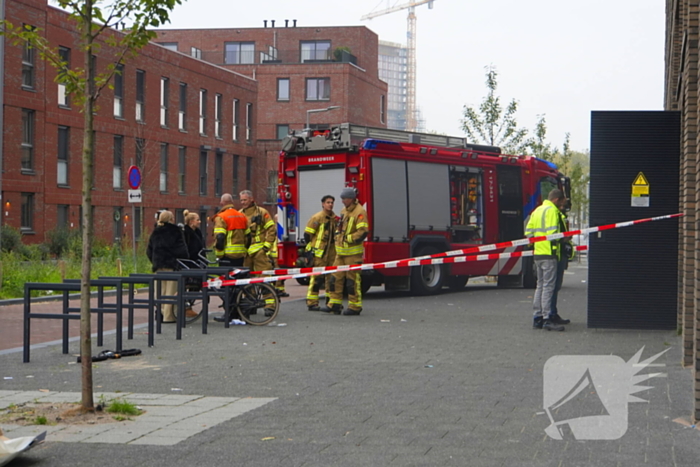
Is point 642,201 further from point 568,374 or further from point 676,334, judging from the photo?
point 568,374

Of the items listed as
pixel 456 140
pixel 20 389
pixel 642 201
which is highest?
pixel 456 140

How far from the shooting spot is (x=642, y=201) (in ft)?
40.9

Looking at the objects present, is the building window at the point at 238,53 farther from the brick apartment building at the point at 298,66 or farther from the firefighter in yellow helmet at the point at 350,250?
the firefighter in yellow helmet at the point at 350,250

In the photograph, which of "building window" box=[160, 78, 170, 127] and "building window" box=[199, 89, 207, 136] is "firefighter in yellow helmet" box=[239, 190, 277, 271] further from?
"building window" box=[199, 89, 207, 136]

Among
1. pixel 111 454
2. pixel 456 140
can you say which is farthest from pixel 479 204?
pixel 111 454

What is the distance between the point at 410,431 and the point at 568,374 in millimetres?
3071

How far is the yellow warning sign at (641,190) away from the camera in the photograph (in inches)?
490

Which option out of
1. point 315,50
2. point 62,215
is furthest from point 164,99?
point 315,50

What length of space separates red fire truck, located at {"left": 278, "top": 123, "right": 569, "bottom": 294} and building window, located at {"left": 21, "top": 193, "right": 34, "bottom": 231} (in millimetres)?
19304

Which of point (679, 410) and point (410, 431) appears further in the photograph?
point (679, 410)

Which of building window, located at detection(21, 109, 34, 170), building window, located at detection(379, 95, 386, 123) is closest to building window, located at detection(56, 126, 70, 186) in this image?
building window, located at detection(21, 109, 34, 170)

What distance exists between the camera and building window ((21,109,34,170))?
36281 millimetres

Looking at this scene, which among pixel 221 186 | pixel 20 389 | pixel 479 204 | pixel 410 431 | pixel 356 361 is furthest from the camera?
pixel 221 186

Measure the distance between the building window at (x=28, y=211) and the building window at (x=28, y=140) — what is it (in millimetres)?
1069
